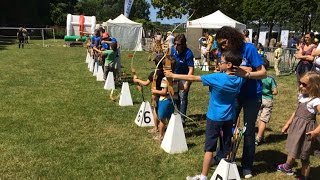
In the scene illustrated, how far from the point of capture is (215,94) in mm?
4789

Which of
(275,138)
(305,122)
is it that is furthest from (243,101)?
(275,138)

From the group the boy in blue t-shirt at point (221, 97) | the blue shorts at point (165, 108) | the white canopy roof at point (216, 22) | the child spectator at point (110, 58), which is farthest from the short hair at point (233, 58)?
the white canopy roof at point (216, 22)

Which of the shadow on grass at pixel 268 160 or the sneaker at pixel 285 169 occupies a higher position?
the sneaker at pixel 285 169

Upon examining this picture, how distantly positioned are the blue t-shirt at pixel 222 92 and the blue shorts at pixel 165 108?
5.73 feet

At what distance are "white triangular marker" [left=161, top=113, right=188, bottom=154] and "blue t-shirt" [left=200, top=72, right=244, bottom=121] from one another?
4.53ft

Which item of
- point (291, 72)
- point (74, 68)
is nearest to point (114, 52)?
point (74, 68)

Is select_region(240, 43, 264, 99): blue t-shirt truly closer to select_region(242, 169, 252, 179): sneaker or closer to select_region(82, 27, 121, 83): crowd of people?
Answer: select_region(242, 169, 252, 179): sneaker

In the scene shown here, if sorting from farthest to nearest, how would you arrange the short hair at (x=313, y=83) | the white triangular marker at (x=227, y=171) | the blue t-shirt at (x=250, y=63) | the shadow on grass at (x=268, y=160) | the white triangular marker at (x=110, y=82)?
the white triangular marker at (x=110, y=82)
the shadow on grass at (x=268, y=160)
the blue t-shirt at (x=250, y=63)
the short hair at (x=313, y=83)
the white triangular marker at (x=227, y=171)

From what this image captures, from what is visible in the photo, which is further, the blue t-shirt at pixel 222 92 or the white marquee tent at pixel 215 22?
the white marquee tent at pixel 215 22

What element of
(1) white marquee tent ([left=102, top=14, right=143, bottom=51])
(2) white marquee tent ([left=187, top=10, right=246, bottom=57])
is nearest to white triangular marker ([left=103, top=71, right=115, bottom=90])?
(2) white marquee tent ([left=187, top=10, right=246, bottom=57])

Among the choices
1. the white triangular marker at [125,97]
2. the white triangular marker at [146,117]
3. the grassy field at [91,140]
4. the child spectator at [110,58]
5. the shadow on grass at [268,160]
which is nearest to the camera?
the grassy field at [91,140]

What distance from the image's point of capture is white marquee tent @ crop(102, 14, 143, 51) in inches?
1236

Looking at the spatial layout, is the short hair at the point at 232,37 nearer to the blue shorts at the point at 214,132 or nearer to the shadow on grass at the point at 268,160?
the blue shorts at the point at 214,132

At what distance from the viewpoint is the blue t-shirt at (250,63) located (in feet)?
16.4
